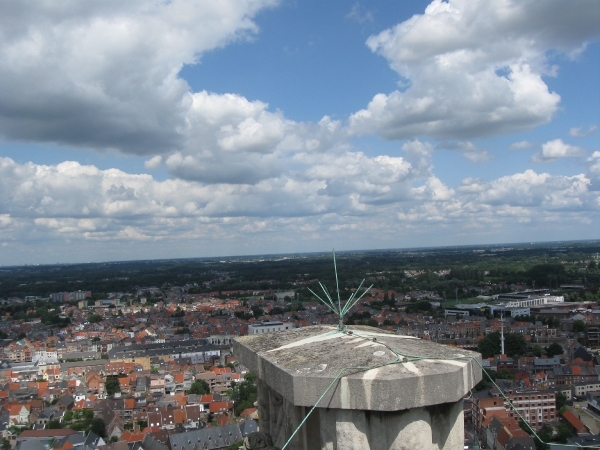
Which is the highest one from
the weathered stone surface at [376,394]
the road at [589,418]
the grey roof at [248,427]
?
the weathered stone surface at [376,394]

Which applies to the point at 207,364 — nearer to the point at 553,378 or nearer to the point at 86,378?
the point at 86,378

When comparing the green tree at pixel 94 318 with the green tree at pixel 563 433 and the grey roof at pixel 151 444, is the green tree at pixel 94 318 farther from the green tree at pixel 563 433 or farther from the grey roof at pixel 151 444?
the green tree at pixel 563 433

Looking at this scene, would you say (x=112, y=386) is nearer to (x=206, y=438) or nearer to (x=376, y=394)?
(x=206, y=438)

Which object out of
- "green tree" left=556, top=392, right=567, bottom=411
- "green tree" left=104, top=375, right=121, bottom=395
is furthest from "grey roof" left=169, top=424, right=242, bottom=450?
"green tree" left=556, top=392, right=567, bottom=411

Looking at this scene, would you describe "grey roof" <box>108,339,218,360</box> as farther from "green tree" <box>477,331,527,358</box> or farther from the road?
the road

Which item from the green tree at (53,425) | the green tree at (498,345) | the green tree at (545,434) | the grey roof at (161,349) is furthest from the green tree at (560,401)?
the grey roof at (161,349)
